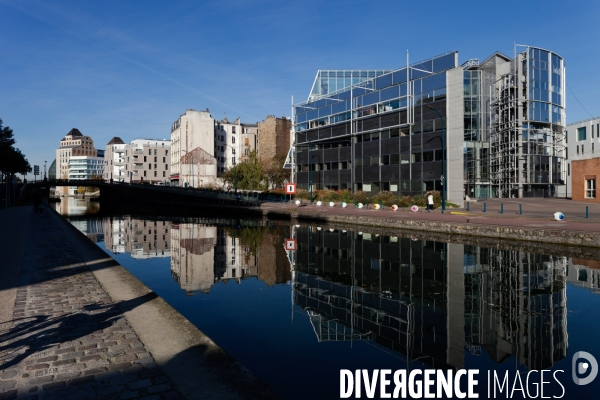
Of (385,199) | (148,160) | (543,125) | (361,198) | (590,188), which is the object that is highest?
(148,160)

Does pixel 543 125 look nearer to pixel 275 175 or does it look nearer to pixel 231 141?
pixel 275 175

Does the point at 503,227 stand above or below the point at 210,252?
above

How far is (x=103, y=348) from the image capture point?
242 inches

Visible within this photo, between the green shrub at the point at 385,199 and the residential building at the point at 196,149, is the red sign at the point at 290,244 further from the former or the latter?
the residential building at the point at 196,149

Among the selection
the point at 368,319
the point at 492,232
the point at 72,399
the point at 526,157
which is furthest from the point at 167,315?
the point at 526,157

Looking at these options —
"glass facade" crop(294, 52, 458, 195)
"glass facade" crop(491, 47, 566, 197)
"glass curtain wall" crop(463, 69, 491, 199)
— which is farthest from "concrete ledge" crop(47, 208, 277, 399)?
"glass facade" crop(491, 47, 566, 197)

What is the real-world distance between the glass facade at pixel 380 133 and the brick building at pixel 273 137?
37.3 meters

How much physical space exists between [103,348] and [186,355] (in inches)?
49.3

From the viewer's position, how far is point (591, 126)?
62000 mm

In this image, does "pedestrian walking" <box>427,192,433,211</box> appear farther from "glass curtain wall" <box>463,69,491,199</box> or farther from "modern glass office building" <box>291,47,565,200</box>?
"glass curtain wall" <box>463,69,491,199</box>

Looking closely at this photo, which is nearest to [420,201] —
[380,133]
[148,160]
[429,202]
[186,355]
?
[429,202]

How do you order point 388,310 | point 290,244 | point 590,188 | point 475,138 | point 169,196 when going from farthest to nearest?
point 169,196 < point 475,138 < point 590,188 < point 290,244 < point 388,310

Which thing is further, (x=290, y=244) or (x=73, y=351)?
(x=290, y=244)

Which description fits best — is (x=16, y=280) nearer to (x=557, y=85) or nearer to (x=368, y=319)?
(x=368, y=319)
